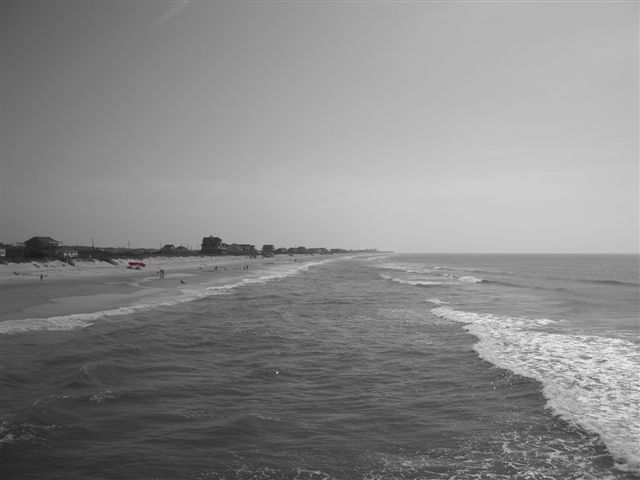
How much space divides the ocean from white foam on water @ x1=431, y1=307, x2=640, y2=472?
0.19ft

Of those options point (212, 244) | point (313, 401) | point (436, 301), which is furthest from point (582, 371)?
point (212, 244)

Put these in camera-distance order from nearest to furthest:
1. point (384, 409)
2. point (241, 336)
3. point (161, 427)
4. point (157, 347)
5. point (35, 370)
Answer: point (161, 427), point (384, 409), point (35, 370), point (157, 347), point (241, 336)

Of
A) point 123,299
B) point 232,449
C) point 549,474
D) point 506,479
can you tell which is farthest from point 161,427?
point 123,299

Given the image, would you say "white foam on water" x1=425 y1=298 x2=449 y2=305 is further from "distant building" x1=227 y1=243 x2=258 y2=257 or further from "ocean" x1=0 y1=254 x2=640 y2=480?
"distant building" x1=227 y1=243 x2=258 y2=257

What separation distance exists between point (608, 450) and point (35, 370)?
13.0 m

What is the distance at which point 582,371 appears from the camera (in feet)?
40.1

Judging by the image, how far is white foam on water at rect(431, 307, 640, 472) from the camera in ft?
26.8

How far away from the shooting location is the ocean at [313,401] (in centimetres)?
654

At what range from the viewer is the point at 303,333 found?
682 inches

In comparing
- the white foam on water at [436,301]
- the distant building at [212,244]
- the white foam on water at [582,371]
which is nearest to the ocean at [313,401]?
the white foam on water at [582,371]

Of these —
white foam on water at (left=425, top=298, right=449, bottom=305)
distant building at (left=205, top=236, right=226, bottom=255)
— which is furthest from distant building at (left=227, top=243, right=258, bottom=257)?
white foam on water at (left=425, top=298, right=449, bottom=305)

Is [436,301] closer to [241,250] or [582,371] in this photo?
[582,371]

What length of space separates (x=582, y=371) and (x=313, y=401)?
8404 millimetres

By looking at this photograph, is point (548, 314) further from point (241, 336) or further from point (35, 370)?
point (35, 370)
